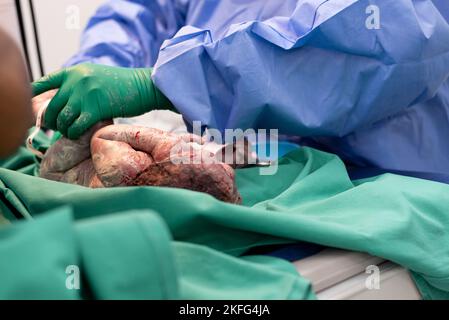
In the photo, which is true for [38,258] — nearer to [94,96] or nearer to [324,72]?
[94,96]

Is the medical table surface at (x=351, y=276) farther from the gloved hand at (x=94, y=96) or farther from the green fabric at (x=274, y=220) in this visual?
the gloved hand at (x=94, y=96)

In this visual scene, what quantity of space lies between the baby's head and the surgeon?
1.39ft

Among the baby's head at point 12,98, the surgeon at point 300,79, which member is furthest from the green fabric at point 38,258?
the surgeon at point 300,79

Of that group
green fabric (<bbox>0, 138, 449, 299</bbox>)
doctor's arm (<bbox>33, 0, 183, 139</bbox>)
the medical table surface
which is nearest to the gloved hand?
doctor's arm (<bbox>33, 0, 183, 139</bbox>)

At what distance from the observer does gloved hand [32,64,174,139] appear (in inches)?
35.7

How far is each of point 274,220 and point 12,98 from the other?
1.07ft

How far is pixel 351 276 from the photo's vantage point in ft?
2.31

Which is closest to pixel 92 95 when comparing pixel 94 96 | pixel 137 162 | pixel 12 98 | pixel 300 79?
pixel 94 96

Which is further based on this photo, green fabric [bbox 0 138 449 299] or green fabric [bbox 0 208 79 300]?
green fabric [bbox 0 138 449 299]

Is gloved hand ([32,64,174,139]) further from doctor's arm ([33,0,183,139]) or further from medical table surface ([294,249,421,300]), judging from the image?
medical table surface ([294,249,421,300])

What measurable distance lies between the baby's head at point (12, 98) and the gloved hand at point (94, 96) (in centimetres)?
42

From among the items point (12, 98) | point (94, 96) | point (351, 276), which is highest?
point (12, 98)
